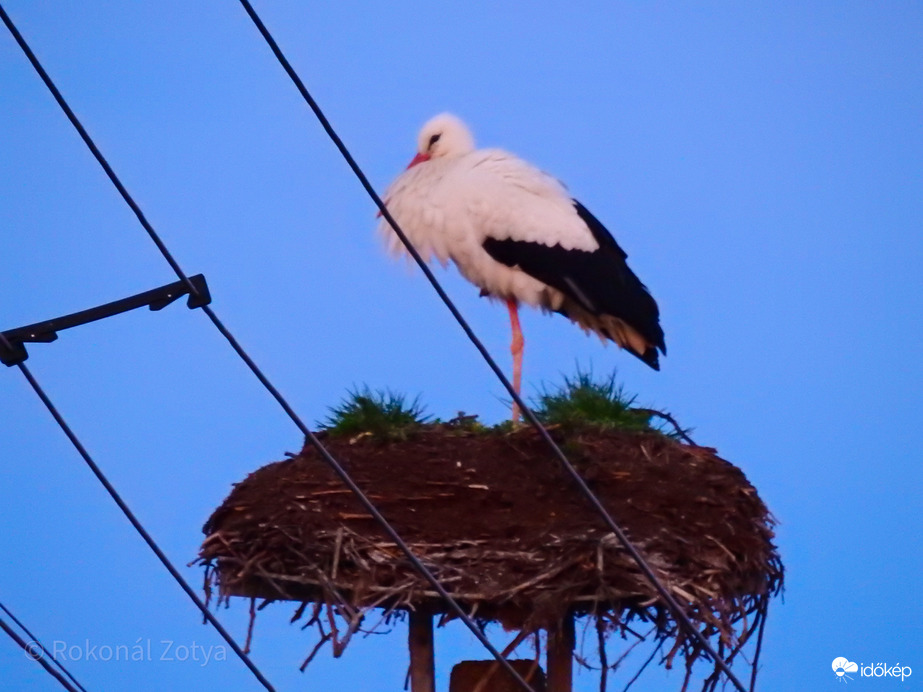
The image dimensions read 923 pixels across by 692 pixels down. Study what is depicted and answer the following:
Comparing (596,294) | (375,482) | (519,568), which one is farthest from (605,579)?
(596,294)

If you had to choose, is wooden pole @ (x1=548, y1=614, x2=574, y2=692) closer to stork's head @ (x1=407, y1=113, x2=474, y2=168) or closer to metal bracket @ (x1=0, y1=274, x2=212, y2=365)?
metal bracket @ (x1=0, y1=274, x2=212, y2=365)

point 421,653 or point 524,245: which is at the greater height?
point 524,245

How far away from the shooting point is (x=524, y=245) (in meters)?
6.98

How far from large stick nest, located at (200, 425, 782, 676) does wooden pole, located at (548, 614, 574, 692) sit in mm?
84

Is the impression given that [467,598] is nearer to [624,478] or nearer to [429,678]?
[429,678]

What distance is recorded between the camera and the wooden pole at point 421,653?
497cm

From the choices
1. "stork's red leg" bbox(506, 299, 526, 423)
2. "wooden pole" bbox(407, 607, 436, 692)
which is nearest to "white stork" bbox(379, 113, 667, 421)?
"stork's red leg" bbox(506, 299, 526, 423)

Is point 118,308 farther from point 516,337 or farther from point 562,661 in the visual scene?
point 516,337

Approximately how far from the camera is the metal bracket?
4.21 m

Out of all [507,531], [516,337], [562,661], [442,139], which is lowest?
[562,661]

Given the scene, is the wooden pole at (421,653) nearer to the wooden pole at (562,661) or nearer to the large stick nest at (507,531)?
the large stick nest at (507,531)

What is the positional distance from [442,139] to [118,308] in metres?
3.75

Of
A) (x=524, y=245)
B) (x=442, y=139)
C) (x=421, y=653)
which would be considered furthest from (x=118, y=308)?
(x=442, y=139)

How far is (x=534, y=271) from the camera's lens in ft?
23.1
